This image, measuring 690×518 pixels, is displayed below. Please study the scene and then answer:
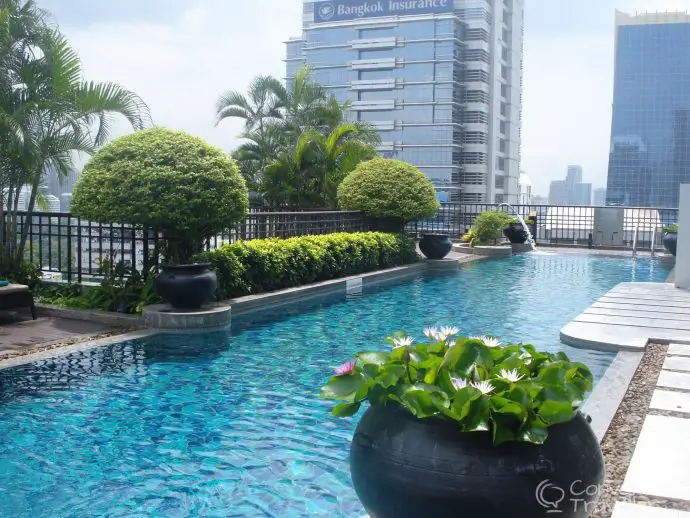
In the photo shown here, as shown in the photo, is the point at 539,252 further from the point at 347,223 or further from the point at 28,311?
the point at 28,311

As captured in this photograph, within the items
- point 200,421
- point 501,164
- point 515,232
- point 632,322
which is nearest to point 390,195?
point 515,232

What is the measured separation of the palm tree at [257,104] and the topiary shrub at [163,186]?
1806 centimetres

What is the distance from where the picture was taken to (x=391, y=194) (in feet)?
57.5

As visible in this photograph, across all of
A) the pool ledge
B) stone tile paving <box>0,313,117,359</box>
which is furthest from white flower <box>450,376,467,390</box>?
stone tile paving <box>0,313,117,359</box>

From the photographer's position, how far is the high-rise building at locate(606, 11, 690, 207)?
6156 inches

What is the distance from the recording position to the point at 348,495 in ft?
14.4

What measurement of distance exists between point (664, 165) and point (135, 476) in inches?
6595

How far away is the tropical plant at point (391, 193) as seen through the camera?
57.6 ft

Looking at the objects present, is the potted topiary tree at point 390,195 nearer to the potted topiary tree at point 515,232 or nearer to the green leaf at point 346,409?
the potted topiary tree at point 515,232

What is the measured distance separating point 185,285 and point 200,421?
3.98 meters

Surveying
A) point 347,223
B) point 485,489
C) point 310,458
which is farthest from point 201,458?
point 347,223

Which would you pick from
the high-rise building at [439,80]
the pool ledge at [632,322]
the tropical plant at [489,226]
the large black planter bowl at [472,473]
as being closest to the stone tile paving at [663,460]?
the large black planter bowl at [472,473]

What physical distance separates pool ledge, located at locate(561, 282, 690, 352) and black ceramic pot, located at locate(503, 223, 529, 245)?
1094cm

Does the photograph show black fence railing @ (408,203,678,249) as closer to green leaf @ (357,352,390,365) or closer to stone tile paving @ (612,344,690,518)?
stone tile paving @ (612,344,690,518)
